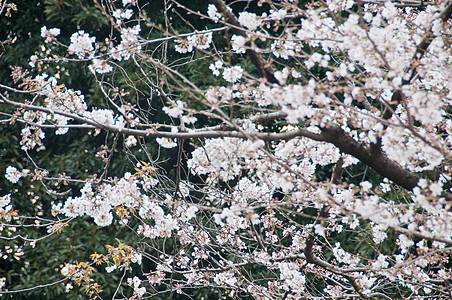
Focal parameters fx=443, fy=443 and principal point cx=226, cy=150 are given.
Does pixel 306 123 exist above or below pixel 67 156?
above

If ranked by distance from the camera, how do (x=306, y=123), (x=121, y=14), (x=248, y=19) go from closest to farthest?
(x=306, y=123) → (x=248, y=19) → (x=121, y=14)

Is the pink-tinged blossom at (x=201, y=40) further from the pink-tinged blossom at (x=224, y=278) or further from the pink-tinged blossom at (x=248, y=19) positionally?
the pink-tinged blossom at (x=224, y=278)

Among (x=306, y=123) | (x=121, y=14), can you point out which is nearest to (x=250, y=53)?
(x=306, y=123)

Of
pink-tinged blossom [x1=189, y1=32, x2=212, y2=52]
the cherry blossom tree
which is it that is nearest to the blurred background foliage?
the cherry blossom tree

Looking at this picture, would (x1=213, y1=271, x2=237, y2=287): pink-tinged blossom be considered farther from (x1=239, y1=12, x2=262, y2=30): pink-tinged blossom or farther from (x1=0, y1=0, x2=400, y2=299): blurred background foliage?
(x1=239, y1=12, x2=262, y2=30): pink-tinged blossom

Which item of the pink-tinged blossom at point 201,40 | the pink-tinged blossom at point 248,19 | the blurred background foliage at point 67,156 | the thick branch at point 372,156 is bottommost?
the blurred background foliage at point 67,156

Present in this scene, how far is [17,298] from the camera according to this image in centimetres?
442

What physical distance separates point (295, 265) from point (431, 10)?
5.39ft

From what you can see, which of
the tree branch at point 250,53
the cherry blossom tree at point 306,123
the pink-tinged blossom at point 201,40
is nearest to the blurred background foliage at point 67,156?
the cherry blossom tree at point 306,123

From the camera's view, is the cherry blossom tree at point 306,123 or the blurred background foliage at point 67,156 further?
the blurred background foliage at point 67,156

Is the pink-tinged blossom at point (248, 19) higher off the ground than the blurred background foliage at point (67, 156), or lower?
higher

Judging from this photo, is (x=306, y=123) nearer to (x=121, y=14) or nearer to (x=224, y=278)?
(x=121, y=14)

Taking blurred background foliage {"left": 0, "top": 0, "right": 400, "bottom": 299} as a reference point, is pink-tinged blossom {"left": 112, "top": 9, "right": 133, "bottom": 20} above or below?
above

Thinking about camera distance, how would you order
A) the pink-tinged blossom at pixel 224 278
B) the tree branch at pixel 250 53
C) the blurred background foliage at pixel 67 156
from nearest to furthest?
the tree branch at pixel 250 53 < the pink-tinged blossom at pixel 224 278 < the blurred background foliage at pixel 67 156
